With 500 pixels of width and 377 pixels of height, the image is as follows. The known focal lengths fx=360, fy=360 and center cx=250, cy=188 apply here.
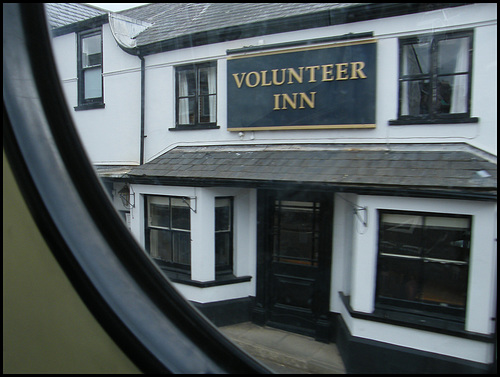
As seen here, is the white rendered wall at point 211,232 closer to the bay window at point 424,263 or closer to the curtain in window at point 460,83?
the bay window at point 424,263

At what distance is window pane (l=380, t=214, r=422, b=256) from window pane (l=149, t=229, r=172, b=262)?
0.88 metres

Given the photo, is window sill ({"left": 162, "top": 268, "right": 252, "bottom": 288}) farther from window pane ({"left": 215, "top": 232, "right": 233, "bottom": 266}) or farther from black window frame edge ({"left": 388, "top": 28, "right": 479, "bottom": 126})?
black window frame edge ({"left": 388, "top": 28, "right": 479, "bottom": 126})

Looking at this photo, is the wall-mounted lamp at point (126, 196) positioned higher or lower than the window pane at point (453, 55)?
lower

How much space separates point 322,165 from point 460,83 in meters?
0.47

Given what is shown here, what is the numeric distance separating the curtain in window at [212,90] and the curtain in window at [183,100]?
0.35 feet

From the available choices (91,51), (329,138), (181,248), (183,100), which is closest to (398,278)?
(329,138)

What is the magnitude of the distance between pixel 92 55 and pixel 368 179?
1.13 m

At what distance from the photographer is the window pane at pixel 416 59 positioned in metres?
1.15

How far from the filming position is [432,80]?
3.77ft

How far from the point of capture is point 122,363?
29.0 inches

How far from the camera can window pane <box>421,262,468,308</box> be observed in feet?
3.62

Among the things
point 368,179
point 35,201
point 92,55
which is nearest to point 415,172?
point 368,179

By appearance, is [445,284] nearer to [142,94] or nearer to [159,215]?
[159,215]

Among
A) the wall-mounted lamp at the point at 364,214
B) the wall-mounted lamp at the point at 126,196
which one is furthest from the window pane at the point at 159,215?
the wall-mounted lamp at the point at 364,214
